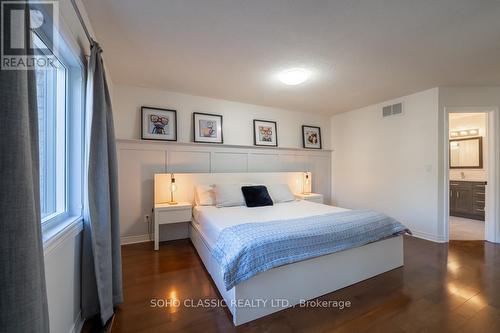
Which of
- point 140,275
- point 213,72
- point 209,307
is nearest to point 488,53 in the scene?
point 213,72

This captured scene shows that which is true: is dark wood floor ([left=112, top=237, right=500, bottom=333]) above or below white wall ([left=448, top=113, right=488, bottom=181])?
below

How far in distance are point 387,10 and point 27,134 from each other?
240cm

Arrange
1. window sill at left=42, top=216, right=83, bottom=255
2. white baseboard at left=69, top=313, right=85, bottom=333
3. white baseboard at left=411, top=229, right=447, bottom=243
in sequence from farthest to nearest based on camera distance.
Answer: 1. white baseboard at left=411, top=229, right=447, bottom=243
2. white baseboard at left=69, top=313, right=85, bottom=333
3. window sill at left=42, top=216, right=83, bottom=255

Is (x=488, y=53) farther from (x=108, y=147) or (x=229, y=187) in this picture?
(x=108, y=147)

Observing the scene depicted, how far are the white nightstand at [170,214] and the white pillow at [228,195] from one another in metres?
0.44

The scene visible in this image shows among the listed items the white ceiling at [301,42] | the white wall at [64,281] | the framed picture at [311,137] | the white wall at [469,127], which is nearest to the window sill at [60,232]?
the white wall at [64,281]

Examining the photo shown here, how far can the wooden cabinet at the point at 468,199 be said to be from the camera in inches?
184

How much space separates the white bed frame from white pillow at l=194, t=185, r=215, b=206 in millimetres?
587

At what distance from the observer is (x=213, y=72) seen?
2910 millimetres

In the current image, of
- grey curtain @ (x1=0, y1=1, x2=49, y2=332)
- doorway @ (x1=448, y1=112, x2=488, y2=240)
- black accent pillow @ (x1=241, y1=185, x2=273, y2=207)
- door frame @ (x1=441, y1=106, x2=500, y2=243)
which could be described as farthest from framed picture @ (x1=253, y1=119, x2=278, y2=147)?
doorway @ (x1=448, y1=112, x2=488, y2=240)

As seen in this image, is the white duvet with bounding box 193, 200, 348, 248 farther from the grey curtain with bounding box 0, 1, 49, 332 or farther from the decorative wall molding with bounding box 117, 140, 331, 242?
the grey curtain with bounding box 0, 1, 49, 332

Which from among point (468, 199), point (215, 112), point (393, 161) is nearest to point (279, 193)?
point (215, 112)

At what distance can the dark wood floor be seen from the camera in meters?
1.65

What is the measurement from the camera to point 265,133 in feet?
14.7
